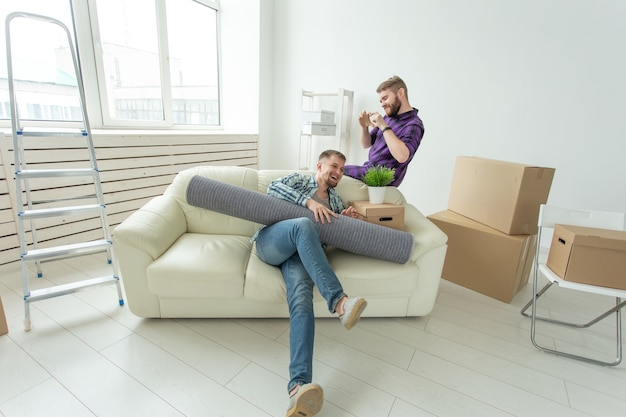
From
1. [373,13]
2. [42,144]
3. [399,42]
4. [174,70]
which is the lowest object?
[42,144]

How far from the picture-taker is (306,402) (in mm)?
1133

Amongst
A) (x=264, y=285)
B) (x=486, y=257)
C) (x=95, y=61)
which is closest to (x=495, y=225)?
(x=486, y=257)

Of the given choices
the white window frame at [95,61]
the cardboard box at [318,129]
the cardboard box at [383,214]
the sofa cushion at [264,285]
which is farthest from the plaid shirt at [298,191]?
the white window frame at [95,61]

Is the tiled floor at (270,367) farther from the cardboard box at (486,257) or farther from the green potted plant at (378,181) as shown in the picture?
the green potted plant at (378,181)

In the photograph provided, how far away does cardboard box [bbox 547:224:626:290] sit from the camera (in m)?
1.49

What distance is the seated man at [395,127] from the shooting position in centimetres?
192

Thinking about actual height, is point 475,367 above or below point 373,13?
below

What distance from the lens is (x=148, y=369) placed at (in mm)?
1388

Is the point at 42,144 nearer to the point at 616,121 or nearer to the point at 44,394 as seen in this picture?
the point at 44,394

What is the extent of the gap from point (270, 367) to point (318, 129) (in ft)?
7.73

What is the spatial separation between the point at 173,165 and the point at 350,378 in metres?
2.49

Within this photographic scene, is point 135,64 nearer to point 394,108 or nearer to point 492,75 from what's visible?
point 394,108

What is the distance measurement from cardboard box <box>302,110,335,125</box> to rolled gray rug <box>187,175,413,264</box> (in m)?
1.71

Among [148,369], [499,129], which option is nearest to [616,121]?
[499,129]
